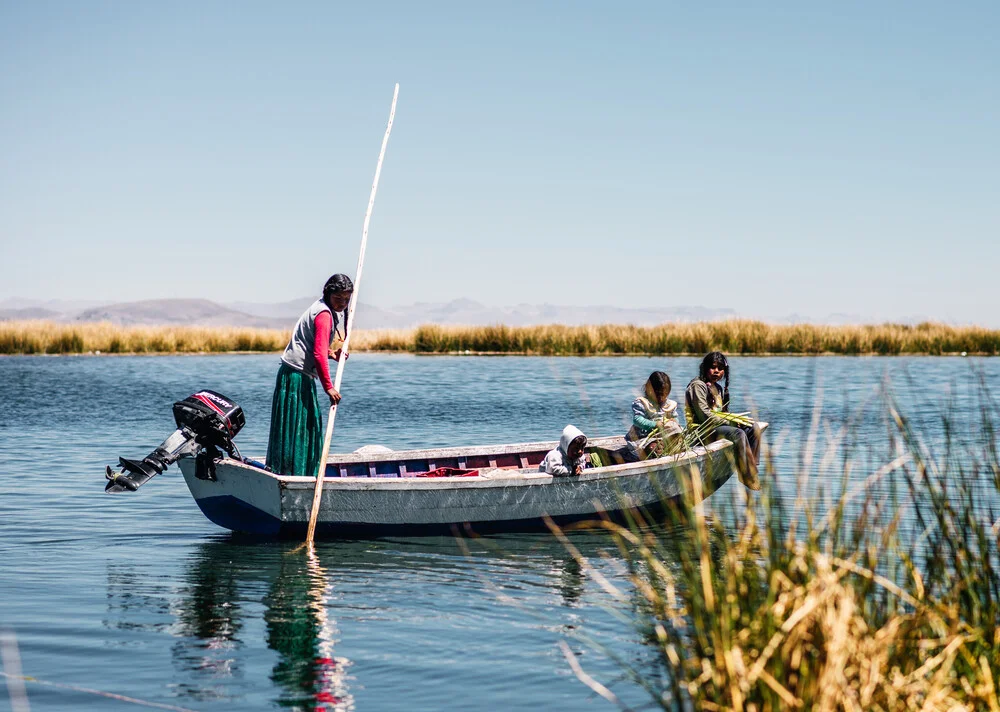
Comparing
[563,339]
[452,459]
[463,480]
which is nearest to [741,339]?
[563,339]

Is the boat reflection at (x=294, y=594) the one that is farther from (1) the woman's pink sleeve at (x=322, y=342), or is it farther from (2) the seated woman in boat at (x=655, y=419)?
(1) the woman's pink sleeve at (x=322, y=342)

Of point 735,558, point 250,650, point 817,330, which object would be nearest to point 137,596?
point 250,650

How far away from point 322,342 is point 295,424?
79 cm

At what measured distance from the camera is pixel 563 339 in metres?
41.2

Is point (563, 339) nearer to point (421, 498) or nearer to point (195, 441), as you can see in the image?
point (421, 498)

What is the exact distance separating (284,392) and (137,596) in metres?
2.11

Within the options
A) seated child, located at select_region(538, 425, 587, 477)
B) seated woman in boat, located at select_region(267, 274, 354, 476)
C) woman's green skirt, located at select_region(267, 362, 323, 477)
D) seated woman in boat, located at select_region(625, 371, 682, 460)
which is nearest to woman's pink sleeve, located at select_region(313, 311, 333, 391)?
seated woman in boat, located at select_region(267, 274, 354, 476)

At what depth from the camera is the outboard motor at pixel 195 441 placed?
936 centimetres

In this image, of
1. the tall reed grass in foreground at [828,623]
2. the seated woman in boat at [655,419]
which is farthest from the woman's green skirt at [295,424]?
the tall reed grass in foreground at [828,623]

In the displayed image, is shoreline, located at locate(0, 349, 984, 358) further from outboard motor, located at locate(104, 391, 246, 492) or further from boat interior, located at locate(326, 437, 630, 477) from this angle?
outboard motor, located at locate(104, 391, 246, 492)

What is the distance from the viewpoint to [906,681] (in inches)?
144

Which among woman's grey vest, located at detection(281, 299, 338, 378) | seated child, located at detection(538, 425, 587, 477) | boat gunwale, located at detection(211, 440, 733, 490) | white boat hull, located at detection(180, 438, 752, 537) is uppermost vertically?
woman's grey vest, located at detection(281, 299, 338, 378)

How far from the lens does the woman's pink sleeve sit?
912 centimetres

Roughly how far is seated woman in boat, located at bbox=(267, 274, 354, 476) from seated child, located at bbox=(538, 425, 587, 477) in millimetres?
1896
